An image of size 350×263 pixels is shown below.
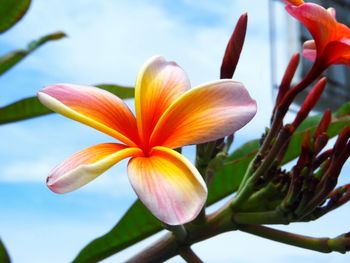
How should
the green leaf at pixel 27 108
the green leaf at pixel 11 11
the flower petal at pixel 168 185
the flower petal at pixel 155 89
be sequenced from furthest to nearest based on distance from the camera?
the green leaf at pixel 11 11 < the green leaf at pixel 27 108 < the flower petal at pixel 155 89 < the flower petal at pixel 168 185

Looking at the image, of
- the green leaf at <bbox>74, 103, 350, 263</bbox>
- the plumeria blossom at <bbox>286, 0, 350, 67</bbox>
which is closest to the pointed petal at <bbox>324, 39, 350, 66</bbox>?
the plumeria blossom at <bbox>286, 0, 350, 67</bbox>

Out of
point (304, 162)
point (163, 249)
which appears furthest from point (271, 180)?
point (163, 249)

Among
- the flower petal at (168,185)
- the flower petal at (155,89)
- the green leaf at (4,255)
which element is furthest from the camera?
the green leaf at (4,255)

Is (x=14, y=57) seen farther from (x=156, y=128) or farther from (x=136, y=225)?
(x=156, y=128)

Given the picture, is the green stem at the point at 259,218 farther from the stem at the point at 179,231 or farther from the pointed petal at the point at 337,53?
the pointed petal at the point at 337,53

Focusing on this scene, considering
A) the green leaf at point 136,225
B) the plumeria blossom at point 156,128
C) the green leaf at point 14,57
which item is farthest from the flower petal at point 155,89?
the green leaf at point 14,57

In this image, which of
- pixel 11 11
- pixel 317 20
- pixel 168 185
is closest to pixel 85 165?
pixel 168 185
